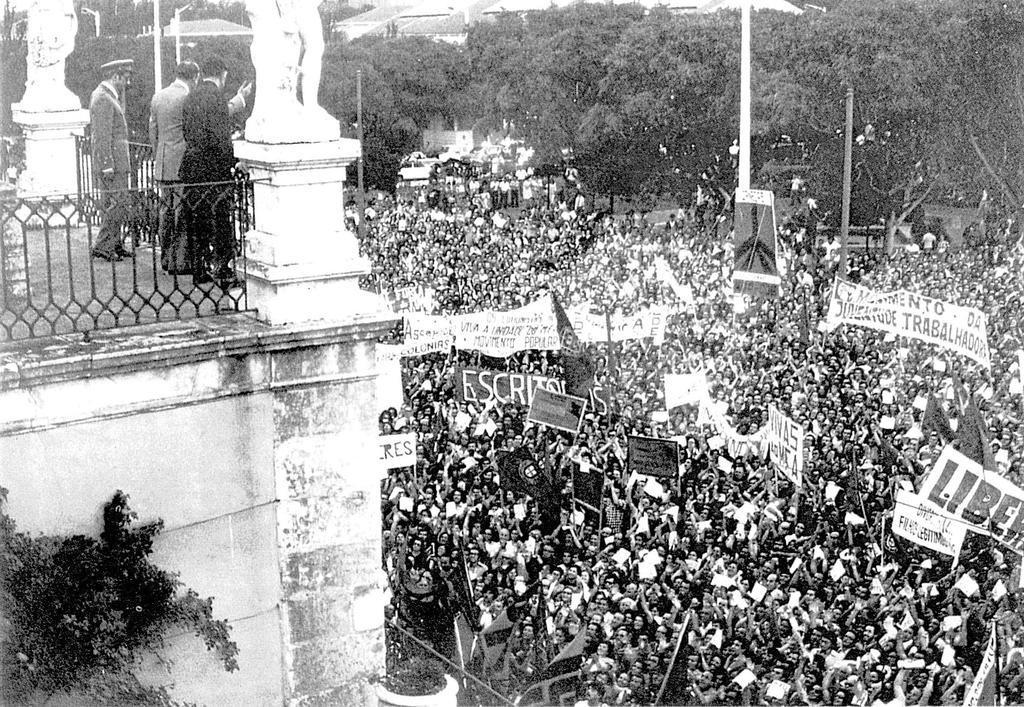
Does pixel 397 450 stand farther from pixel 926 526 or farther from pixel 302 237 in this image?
pixel 302 237

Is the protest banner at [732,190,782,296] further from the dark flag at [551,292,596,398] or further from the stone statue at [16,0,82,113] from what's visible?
the stone statue at [16,0,82,113]

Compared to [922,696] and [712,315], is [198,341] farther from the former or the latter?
[712,315]

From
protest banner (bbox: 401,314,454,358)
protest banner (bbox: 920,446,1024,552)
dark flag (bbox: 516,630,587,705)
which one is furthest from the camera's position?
protest banner (bbox: 401,314,454,358)

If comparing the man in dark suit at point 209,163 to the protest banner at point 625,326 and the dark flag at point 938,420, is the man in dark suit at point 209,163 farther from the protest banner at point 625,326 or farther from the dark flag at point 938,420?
the protest banner at point 625,326

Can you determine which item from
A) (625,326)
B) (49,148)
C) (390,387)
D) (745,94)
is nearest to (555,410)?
(390,387)

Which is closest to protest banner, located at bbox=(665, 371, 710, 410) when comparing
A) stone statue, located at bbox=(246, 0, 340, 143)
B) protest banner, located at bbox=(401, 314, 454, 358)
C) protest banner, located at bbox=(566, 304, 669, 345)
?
protest banner, located at bbox=(566, 304, 669, 345)

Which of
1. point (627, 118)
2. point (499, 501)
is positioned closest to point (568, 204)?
point (627, 118)
